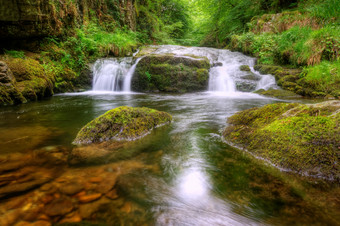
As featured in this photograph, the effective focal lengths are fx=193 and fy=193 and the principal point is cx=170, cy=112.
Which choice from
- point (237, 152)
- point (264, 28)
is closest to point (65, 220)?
point (237, 152)

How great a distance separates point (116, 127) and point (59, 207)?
160 cm

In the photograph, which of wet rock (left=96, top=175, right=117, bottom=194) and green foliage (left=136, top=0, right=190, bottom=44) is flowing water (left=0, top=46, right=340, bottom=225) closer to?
wet rock (left=96, top=175, right=117, bottom=194)

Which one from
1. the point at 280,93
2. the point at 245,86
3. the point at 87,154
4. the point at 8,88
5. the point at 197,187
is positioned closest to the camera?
the point at 197,187

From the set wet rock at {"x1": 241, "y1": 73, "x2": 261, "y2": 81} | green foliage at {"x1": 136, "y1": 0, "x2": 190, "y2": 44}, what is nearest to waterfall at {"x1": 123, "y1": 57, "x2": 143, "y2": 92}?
wet rock at {"x1": 241, "y1": 73, "x2": 261, "y2": 81}

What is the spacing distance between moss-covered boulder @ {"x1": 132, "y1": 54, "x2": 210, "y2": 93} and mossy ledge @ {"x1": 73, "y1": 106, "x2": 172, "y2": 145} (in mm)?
5956

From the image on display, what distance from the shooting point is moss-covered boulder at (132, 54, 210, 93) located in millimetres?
9141

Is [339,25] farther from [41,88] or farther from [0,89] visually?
[0,89]

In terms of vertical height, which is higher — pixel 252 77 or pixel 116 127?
pixel 252 77

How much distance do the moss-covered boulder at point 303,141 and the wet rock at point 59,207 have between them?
2.02 m

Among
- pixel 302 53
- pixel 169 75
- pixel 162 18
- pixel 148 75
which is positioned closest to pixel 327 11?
pixel 302 53

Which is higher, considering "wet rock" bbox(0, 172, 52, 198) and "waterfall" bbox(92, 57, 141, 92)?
"waterfall" bbox(92, 57, 141, 92)

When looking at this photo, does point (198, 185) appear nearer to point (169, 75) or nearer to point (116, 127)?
point (116, 127)

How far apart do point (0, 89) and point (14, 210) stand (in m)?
5.63

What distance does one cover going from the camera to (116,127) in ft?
9.88
